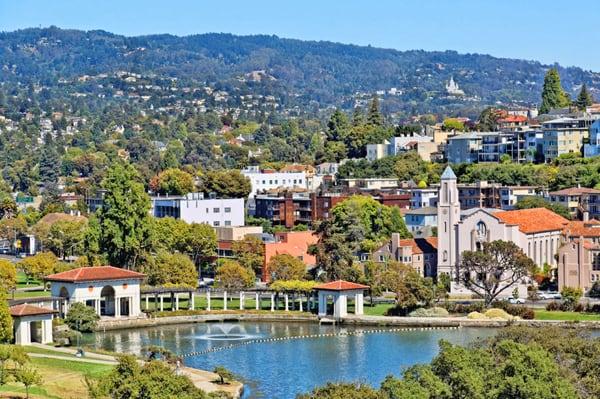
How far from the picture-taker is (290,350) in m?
45.3

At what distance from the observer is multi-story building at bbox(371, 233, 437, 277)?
61344 mm

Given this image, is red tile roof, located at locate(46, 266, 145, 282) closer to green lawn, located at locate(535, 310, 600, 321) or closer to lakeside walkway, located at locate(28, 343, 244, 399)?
lakeside walkway, located at locate(28, 343, 244, 399)

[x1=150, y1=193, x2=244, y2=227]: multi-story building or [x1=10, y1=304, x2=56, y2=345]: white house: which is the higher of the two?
[x1=150, y1=193, x2=244, y2=227]: multi-story building

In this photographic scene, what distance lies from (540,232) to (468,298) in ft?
16.9

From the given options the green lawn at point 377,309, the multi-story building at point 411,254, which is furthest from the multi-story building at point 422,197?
the green lawn at point 377,309

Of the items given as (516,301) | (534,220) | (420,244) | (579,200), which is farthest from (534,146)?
(516,301)

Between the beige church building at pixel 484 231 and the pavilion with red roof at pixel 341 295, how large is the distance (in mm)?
6229

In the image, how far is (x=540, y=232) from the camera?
60000 mm

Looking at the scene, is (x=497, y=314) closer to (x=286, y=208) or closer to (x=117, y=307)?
(x=117, y=307)

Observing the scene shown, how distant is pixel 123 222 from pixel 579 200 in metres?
22.7

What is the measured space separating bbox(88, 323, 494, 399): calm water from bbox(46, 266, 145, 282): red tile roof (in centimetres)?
271

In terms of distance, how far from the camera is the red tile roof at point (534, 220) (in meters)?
59.8

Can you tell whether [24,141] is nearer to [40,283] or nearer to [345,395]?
[40,283]

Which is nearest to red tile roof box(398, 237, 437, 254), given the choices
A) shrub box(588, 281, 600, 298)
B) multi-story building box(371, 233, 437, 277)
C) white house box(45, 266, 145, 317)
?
multi-story building box(371, 233, 437, 277)
